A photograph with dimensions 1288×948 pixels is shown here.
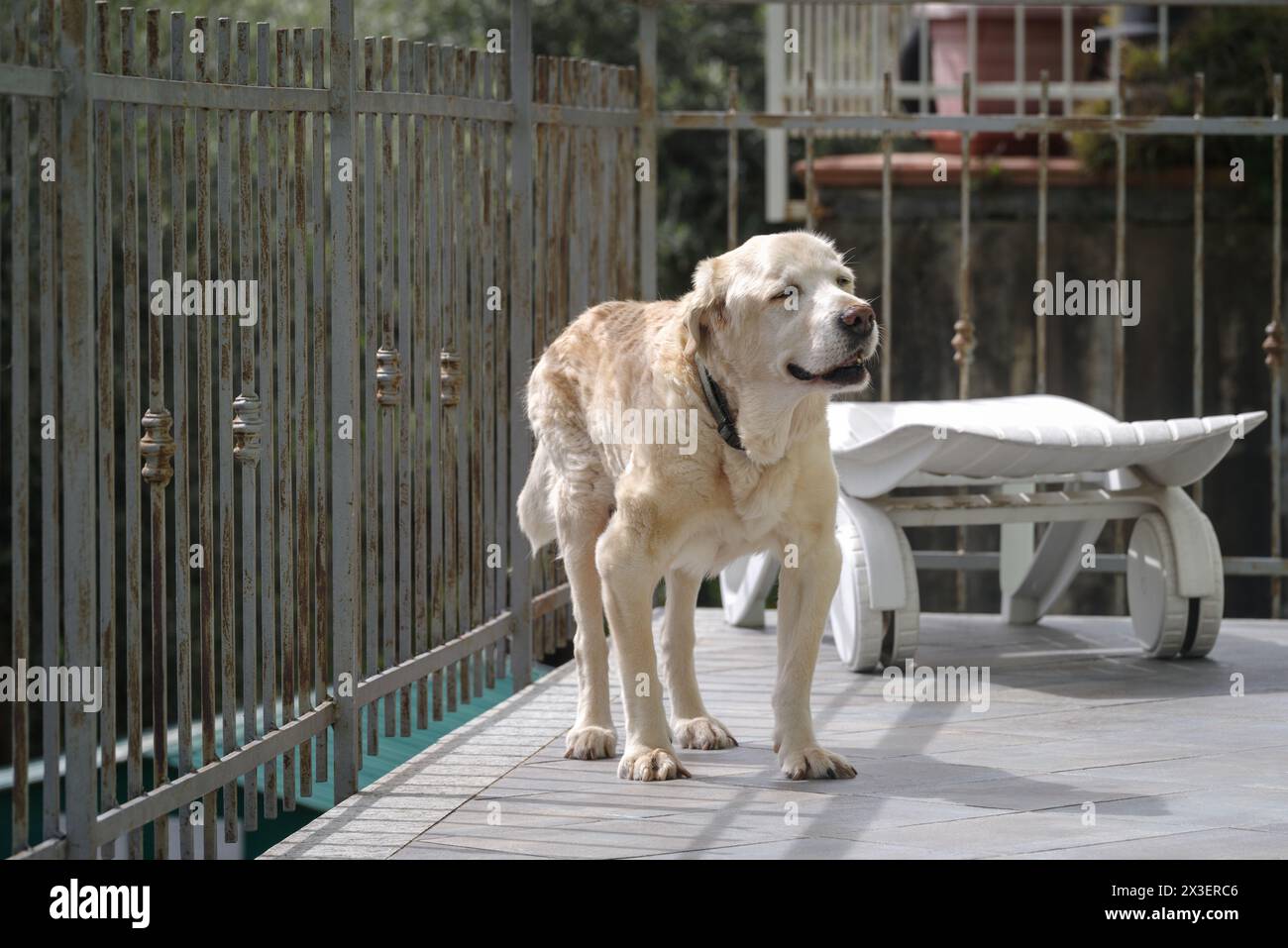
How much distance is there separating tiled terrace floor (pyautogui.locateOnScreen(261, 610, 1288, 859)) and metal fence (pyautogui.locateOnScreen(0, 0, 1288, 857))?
0.32 metres

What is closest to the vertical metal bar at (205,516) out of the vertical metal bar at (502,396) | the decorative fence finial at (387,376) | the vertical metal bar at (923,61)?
the decorative fence finial at (387,376)

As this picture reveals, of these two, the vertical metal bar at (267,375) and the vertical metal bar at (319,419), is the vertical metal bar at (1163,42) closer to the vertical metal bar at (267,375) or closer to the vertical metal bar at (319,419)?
the vertical metal bar at (319,419)

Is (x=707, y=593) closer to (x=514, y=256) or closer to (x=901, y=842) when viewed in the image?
(x=514, y=256)

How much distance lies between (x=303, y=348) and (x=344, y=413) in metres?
0.22

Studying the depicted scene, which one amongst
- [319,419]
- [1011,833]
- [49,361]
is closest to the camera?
[49,361]

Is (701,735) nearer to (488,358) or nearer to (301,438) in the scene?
(301,438)

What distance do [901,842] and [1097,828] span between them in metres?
0.43

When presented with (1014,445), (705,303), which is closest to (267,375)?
(705,303)

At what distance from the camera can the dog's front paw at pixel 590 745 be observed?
4152mm

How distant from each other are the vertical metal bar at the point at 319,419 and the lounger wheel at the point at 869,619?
1656 millimetres

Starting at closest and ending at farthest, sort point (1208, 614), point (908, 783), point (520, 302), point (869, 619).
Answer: point (908, 783), point (869, 619), point (1208, 614), point (520, 302)

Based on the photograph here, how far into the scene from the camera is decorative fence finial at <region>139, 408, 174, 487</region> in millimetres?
3252

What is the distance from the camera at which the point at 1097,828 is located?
3.39m

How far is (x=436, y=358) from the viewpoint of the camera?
4.79 m
